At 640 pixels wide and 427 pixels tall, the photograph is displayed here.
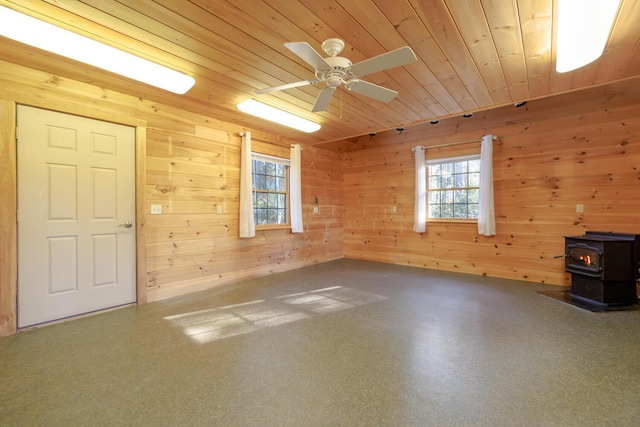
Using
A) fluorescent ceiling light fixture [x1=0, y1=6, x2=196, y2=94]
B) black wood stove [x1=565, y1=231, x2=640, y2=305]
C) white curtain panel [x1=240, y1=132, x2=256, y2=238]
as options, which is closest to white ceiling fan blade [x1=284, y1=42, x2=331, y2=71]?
fluorescent ceiling light fixture [x1=0, y1=6, x2=196, y2=94]

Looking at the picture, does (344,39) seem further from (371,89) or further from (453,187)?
(453,187)

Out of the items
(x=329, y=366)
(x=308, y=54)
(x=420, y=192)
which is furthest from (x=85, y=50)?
(x=420, y=192)

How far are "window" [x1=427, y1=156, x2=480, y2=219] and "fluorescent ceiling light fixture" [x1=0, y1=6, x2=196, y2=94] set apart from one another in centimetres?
422

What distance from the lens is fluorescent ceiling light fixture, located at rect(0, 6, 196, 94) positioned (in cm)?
200

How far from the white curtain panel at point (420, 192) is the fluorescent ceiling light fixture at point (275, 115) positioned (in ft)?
6.61

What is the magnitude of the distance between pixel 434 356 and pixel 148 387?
195cm

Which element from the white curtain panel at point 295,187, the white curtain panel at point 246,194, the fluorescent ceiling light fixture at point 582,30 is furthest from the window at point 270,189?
the fluorescent ceiling light fixture at point 582,30

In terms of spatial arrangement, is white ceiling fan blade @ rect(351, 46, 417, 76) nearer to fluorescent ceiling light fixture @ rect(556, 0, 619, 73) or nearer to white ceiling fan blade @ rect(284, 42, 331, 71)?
white ceiling fan blade @ rect(284, 42, 331, 71)

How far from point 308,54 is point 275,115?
6.92 ft

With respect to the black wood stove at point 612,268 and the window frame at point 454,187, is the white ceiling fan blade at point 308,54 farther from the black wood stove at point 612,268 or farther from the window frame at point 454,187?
the window frame at point 454,187

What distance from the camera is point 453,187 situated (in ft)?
16.9

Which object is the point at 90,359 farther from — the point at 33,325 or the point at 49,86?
the point at 49,86

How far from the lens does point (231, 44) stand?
7.48 ft

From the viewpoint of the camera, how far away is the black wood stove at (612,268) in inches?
125
